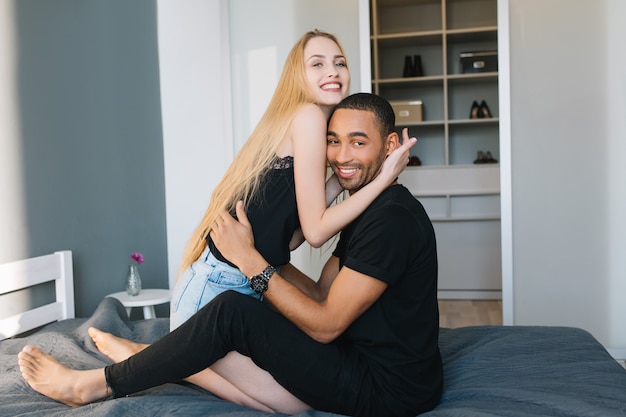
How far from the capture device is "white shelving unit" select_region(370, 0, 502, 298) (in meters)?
4.77

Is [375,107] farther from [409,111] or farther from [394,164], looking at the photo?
[409,111]

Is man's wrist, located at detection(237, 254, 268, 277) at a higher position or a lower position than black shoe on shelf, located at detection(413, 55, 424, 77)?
lower

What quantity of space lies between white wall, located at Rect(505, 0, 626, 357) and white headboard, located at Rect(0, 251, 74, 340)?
2.18 meters

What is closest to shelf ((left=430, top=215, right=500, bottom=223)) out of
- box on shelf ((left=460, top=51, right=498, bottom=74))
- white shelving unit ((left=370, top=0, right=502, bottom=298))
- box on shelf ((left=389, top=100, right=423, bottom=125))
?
white shelving unit ((left=370, top=0, right=502, bottom=298))

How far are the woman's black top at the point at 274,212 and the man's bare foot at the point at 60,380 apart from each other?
16.5 inches

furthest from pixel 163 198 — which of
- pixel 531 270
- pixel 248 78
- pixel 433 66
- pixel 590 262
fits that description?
pixel 433 66

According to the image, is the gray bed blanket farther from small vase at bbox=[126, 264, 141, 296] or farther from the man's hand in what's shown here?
small vase at bbox=[126, 264, 141, 296]

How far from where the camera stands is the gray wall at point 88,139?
2.57 metres

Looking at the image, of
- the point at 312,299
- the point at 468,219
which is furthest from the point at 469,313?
the point at 312,299

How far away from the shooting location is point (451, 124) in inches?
232

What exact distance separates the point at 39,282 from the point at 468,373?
1.66 meters

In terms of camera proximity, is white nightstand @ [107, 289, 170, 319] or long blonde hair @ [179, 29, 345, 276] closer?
long blonde hair @ [179, 29, 345, 276]

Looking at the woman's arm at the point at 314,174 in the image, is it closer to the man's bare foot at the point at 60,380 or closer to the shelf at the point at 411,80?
the man's bare foot at the point at 60,380

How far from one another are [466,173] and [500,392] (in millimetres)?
3424
